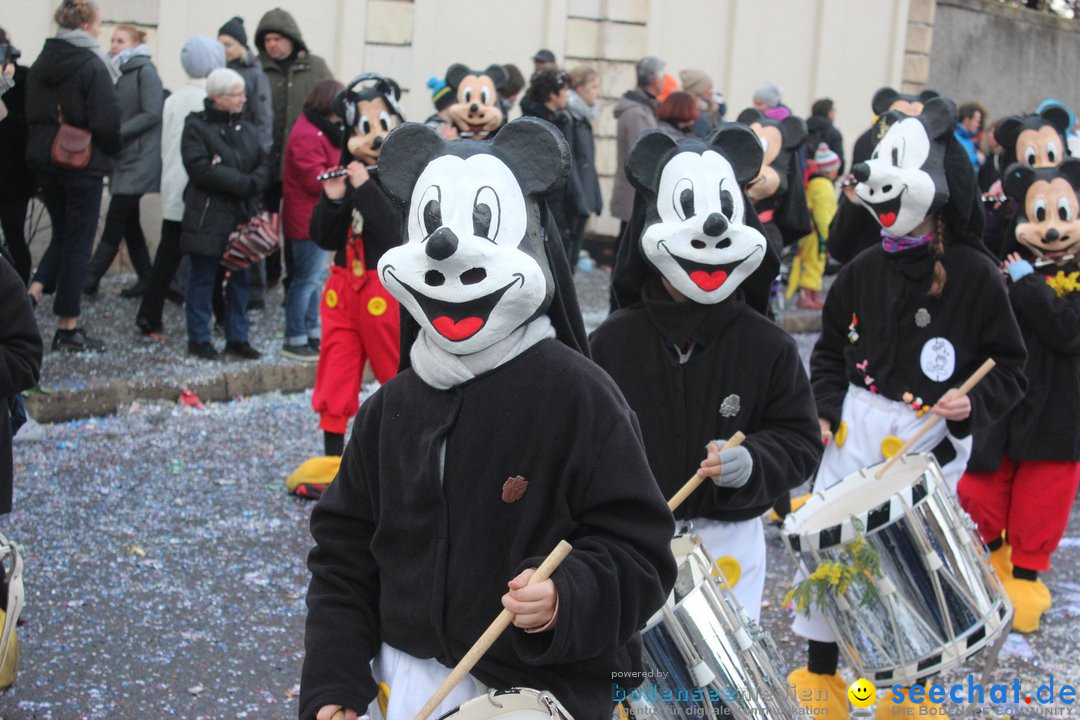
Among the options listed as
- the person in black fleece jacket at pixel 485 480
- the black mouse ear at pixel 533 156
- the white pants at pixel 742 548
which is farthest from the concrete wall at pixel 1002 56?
the person in black fleece jacket at pixel 485 480

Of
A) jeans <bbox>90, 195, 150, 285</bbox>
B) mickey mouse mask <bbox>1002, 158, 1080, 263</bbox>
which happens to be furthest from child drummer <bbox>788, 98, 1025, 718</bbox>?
jeans <bbox>90, 195, 150, 285</bbox>

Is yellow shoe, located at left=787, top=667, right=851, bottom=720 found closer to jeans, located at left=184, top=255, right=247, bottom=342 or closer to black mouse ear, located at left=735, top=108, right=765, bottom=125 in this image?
black mouse ear, located at left=735, top=108, right=765, bottom=125

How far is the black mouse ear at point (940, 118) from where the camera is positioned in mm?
4863

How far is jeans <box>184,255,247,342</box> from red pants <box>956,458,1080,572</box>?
468cm

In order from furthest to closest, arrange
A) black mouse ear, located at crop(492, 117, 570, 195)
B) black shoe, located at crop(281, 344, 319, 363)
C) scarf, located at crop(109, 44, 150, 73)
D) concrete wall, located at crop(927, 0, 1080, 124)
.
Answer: concrete wall, located at crop(927, 0, 1080, 124) → scarf, located at crop(109, 44, 150, 73) → black shoe, located at crop(281, 344, 319, 363) → black mouse ear, located at crop(492, 117, 570, 195)

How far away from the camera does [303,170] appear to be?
8750mm

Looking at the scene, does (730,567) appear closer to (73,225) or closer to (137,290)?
(73,225)

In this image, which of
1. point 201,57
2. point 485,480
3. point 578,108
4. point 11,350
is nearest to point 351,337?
point 11,350

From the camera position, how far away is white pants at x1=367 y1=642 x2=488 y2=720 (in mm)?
2684

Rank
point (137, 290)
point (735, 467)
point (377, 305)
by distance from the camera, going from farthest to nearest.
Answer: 1. point (137, 290)
2. point (377, 305)
3. point (735, 467)

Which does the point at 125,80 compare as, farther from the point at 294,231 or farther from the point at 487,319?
the point at 487,319

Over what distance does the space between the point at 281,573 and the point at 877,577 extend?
2.60 meters

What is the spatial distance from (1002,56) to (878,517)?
17.8 meters

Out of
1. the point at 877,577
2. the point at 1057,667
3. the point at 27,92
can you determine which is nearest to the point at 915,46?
the point at 27,92
